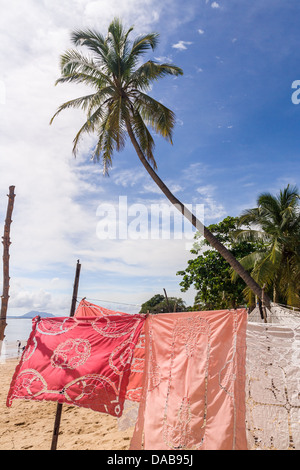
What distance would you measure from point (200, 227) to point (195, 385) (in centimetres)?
566

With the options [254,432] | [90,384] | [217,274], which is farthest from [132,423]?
[217,274]

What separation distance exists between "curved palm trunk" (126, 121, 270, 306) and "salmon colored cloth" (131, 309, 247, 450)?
4.92 meters

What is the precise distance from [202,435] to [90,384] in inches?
60.5

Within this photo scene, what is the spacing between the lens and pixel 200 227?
29.3 feet

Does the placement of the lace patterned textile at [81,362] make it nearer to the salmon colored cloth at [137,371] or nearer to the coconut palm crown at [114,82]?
the salmon colored cloth at [137,371]

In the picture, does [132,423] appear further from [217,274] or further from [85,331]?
[217,274]

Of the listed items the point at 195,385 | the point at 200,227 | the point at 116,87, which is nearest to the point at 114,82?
the point at 116,87

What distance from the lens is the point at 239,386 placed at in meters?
3.60

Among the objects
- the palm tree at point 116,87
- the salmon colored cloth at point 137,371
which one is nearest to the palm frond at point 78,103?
the palm tree at point 116,87

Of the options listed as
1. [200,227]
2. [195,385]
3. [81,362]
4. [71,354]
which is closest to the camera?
[195,385]

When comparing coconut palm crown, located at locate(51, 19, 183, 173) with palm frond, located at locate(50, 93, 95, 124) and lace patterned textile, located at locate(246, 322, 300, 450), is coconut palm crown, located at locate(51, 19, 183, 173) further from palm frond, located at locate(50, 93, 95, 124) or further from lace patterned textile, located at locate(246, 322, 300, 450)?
lace patterned textile, located at locate(246, 322, 300, 450)

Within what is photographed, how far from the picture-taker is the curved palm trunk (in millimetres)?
8758

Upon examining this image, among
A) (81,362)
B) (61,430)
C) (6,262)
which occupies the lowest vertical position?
(61,430)

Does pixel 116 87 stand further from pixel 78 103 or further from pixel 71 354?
pixel 71 354
